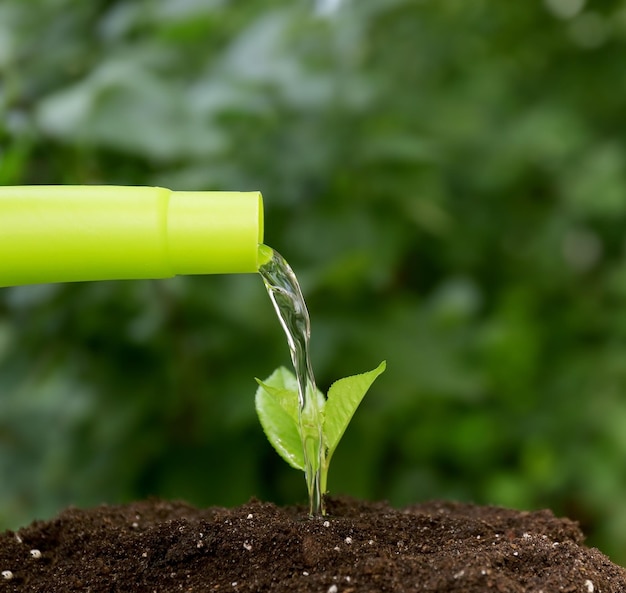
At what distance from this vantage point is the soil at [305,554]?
0.50 metres

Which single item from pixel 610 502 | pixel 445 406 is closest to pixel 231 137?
pixel 445 406

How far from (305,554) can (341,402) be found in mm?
112

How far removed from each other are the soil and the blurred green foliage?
1.01ft

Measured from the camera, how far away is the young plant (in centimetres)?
59

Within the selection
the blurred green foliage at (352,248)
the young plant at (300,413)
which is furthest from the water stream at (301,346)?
the blurred green foliage at (352,248)

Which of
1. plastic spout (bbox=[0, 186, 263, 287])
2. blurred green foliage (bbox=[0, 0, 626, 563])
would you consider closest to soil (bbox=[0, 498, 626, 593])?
plastic spout (bbox=[0, 186, 263, 287])

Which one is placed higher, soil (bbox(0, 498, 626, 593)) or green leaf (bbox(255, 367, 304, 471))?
green leaf (bbox(255, 367, 304, 471))

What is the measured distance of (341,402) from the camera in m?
0.60

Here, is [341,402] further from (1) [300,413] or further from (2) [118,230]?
(2) [118,230]

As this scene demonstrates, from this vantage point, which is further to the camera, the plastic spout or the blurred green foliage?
the blurred green foliage

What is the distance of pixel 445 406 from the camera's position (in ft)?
5.57

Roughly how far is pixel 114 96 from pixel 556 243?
1.06 meters

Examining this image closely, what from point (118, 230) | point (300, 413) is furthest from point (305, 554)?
point (118, 230)

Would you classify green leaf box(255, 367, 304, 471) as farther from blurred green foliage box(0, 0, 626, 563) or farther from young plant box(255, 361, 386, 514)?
blurred green foliage box(0, 0, 626, 563)
